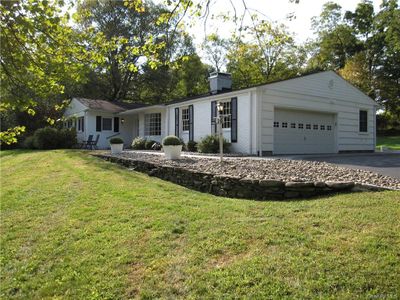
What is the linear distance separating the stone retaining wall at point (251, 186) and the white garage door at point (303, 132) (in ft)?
25.3

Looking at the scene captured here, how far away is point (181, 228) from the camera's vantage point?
5195 millimetres

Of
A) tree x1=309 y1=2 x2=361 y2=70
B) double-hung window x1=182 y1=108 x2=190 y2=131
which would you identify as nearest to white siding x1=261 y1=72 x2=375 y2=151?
double-hung window x1=182 y1=108 x2=190 y2=131

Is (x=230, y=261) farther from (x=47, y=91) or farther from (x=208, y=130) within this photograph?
(x=208, y=130)

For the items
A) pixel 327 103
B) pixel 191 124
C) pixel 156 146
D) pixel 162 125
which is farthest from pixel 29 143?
pixel 327 103

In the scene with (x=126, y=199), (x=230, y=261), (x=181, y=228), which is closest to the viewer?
(x=230, y=261)

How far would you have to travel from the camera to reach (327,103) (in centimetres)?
1750

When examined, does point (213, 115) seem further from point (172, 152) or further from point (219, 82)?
point (172, 152)

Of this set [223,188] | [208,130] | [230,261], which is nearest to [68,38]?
[230,261]

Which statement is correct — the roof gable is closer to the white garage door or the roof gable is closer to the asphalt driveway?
the white garage door

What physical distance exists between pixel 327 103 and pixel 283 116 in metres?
2.72

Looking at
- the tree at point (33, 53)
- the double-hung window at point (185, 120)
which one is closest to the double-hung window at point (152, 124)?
the double-hung window at point (185, 120)

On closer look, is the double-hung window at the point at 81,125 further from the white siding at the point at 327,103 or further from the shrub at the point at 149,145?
the white siding at the point at 327,103

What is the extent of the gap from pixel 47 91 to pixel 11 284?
2.38 m

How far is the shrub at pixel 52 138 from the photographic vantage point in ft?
72.1
